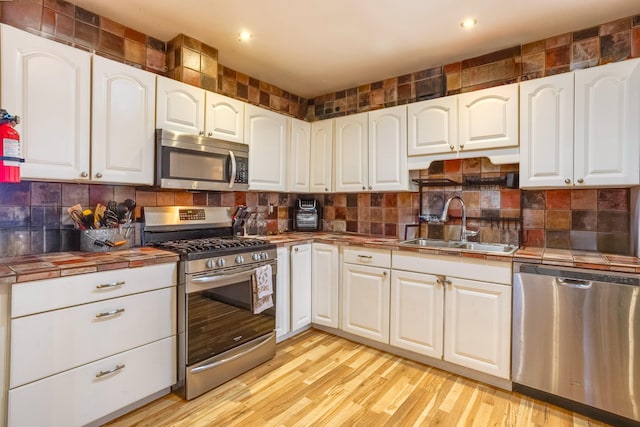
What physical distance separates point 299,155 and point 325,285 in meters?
1.34

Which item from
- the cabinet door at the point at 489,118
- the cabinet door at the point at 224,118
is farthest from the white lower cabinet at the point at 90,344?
the cabinet door at the point at 489,118

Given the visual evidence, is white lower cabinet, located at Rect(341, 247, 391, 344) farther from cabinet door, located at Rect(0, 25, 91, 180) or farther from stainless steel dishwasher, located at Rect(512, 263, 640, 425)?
cabinet door, located at Rect(0, 25, 91, 180)

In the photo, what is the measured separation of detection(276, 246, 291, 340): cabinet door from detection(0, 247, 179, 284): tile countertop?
36.8 inches

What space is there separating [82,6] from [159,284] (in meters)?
1.84

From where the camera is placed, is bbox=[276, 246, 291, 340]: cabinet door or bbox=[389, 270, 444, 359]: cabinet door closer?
bbox=[389, 270, 444, 359]: cabinet door

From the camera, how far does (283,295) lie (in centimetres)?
274

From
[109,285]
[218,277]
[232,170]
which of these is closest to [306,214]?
[232,170]

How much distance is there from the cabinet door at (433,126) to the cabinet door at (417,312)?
41.1 inches

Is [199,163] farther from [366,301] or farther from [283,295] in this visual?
[366,301]

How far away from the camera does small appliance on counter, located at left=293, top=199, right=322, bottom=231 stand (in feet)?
11.4

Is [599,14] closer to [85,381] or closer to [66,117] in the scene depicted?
[66,117]

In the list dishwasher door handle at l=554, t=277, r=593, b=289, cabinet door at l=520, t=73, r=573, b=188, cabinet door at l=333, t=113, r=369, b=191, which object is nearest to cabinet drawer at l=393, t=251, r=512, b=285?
dishwasher door handle at l=554, t=277, r=593, b=289

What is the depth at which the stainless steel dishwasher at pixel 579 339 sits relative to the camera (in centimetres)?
174

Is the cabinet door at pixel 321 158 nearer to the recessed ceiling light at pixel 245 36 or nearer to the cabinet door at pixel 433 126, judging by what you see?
the cabinet door at pixel 433 126
